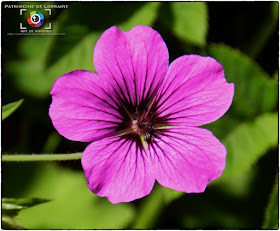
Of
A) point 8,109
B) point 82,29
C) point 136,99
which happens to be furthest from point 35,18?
point 136,99

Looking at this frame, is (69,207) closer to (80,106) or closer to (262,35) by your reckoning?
(80,106)

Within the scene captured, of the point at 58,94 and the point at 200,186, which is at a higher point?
the point at 58,94

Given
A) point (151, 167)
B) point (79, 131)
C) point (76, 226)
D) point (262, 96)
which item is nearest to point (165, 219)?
point (76, 226)

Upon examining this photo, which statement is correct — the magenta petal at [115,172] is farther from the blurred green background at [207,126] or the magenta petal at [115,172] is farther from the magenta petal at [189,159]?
the blurred green background at [207,126]

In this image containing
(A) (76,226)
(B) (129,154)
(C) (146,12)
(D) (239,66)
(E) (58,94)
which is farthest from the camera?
(A) (76,226)

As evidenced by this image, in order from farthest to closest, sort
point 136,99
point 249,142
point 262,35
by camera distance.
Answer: point 262,35, point 249,142, point 136,99

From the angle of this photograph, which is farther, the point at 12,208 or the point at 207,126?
the point at 207,126

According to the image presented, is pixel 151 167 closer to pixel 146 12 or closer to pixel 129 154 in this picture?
pixel 129 154
